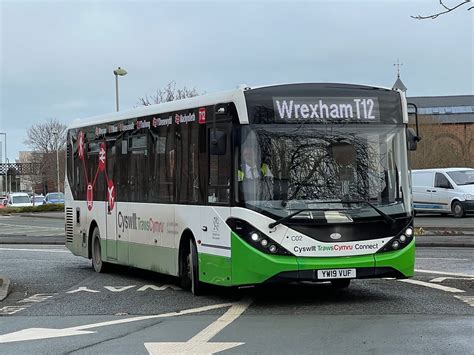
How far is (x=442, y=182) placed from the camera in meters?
33.2

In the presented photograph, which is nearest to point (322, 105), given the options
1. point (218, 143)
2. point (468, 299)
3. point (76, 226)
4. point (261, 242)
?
point (218, 143)

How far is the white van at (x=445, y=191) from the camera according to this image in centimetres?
3234

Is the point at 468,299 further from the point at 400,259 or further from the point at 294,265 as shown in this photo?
the point at 294,265

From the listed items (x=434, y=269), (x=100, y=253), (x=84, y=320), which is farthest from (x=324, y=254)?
(x=100, y=253)

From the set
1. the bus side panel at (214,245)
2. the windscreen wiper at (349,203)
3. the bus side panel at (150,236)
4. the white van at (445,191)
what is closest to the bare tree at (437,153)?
the white van at (445,191)

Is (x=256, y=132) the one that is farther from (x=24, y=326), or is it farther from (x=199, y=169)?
(x=24, y=326)

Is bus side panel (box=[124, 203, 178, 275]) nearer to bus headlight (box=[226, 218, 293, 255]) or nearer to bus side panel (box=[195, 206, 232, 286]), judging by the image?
bus side panel (box=[195, 206, 232, 286])

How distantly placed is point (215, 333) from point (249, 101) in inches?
137

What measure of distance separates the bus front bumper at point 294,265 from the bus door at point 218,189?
372 mm

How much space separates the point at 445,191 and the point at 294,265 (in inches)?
945

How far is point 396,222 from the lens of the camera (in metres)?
10.9

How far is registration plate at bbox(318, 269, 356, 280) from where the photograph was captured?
10.5m

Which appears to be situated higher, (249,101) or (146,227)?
(249,101)

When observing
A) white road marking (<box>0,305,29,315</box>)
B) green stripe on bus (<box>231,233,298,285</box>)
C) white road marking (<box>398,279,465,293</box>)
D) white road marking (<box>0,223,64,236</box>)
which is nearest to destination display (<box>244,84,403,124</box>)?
green stripe on bus (<box>231,233,298,285</box>)
